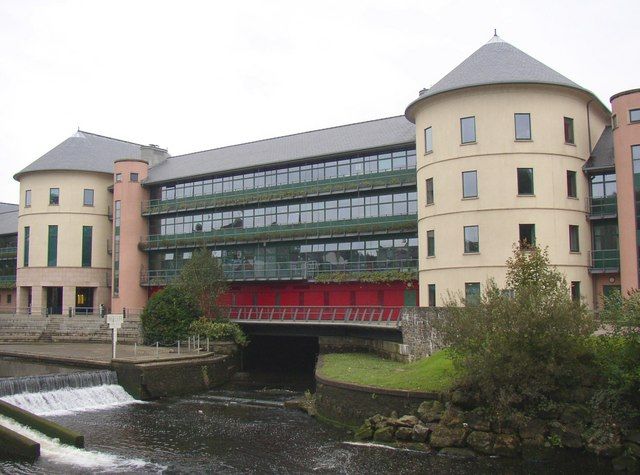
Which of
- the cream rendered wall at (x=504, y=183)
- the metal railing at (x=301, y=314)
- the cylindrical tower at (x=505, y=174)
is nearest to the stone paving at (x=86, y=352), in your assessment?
the metal railing at (x=301, y=314)

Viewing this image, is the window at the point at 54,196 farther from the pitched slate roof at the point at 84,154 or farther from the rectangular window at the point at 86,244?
the rectangular window at the point at 86,244

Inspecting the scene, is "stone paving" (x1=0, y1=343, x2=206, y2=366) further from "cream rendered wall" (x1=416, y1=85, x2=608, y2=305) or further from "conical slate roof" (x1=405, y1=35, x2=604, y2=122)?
"conical slate roof" (x1=405, y1=35, x2=604, y2=122)

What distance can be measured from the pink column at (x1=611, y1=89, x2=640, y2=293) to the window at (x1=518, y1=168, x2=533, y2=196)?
13.3 feet

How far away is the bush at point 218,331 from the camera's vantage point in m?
40.0

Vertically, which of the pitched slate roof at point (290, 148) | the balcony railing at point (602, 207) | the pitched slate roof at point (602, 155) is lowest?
the balcony railing at point (602, 207)

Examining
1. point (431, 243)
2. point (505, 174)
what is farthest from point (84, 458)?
point (505, 174)

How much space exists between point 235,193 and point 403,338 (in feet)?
78.3

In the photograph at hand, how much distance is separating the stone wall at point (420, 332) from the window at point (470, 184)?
716 cm

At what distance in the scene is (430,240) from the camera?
3531 cm

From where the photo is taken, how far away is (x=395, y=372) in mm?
26703

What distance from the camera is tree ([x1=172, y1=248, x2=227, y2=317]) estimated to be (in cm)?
4225

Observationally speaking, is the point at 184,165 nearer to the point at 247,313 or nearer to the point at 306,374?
the point at 247,313

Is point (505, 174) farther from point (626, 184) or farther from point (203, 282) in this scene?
point (203, 282)

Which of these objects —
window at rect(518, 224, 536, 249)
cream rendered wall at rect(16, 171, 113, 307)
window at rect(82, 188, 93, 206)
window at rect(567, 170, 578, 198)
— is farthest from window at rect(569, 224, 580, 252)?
window at rect(82, 188, 93, 206)
